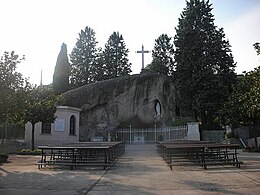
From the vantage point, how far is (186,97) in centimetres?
3241

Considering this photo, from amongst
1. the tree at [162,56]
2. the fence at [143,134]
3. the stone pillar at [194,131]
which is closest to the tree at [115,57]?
the tree at [162,56]

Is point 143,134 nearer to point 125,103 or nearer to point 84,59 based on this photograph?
point 125,103

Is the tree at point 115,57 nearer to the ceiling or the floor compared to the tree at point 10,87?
nearer to the ceiling

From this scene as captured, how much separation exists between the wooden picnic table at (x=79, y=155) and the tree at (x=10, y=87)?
8.58ft

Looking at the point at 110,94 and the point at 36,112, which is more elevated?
the point at 110,94

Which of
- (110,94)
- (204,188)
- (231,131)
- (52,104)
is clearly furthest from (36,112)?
(231,131)

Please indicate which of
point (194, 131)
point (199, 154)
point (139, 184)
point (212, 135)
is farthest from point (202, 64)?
point (139, 184)

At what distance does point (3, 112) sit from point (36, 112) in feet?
25.3

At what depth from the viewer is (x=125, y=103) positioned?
34.0m

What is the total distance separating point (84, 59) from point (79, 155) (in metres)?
38.6

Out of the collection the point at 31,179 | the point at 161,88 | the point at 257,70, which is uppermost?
the point at 161,88

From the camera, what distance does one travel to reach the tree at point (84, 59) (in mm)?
48438

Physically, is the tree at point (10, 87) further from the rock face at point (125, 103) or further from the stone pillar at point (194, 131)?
the rock face at point (125, 103)

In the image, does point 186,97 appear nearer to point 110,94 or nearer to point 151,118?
point 151,118
